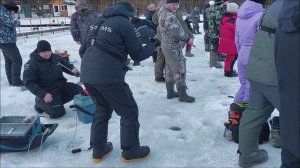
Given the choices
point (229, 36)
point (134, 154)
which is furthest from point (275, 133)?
point (229, 36)

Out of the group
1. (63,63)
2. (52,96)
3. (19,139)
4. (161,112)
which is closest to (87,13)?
(63,63)

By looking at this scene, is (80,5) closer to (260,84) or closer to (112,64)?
(112,64)

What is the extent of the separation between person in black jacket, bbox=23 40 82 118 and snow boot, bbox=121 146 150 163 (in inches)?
67.0

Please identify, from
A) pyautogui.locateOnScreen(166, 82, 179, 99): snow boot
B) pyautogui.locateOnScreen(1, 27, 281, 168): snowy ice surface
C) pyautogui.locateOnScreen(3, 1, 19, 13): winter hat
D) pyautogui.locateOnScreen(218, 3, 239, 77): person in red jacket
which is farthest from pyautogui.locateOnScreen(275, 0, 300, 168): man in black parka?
pyautogui.locateOnScreen(3, 1, 19, 13): winter hat

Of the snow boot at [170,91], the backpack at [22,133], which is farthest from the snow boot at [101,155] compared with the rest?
the snow boot at [170,91]

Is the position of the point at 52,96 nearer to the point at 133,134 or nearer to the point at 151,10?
the point at 133,134

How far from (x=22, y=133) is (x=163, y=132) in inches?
68.1

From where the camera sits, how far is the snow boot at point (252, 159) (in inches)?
130

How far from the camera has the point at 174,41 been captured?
5242 millimetres

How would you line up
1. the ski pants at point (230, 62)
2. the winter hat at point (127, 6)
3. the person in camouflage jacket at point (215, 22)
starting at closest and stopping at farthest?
the winter hat at point (127, 6) < the ski pants at point (230, 62) < the person in camouflage jacket at point (215, 22)

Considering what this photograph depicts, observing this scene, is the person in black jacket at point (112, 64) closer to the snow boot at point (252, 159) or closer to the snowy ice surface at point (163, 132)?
the snowy ice surface at point (163, 132)

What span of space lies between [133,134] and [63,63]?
228 cm

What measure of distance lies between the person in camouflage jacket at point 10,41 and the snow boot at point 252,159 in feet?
16.6

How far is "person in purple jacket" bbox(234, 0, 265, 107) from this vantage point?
3.86 m
